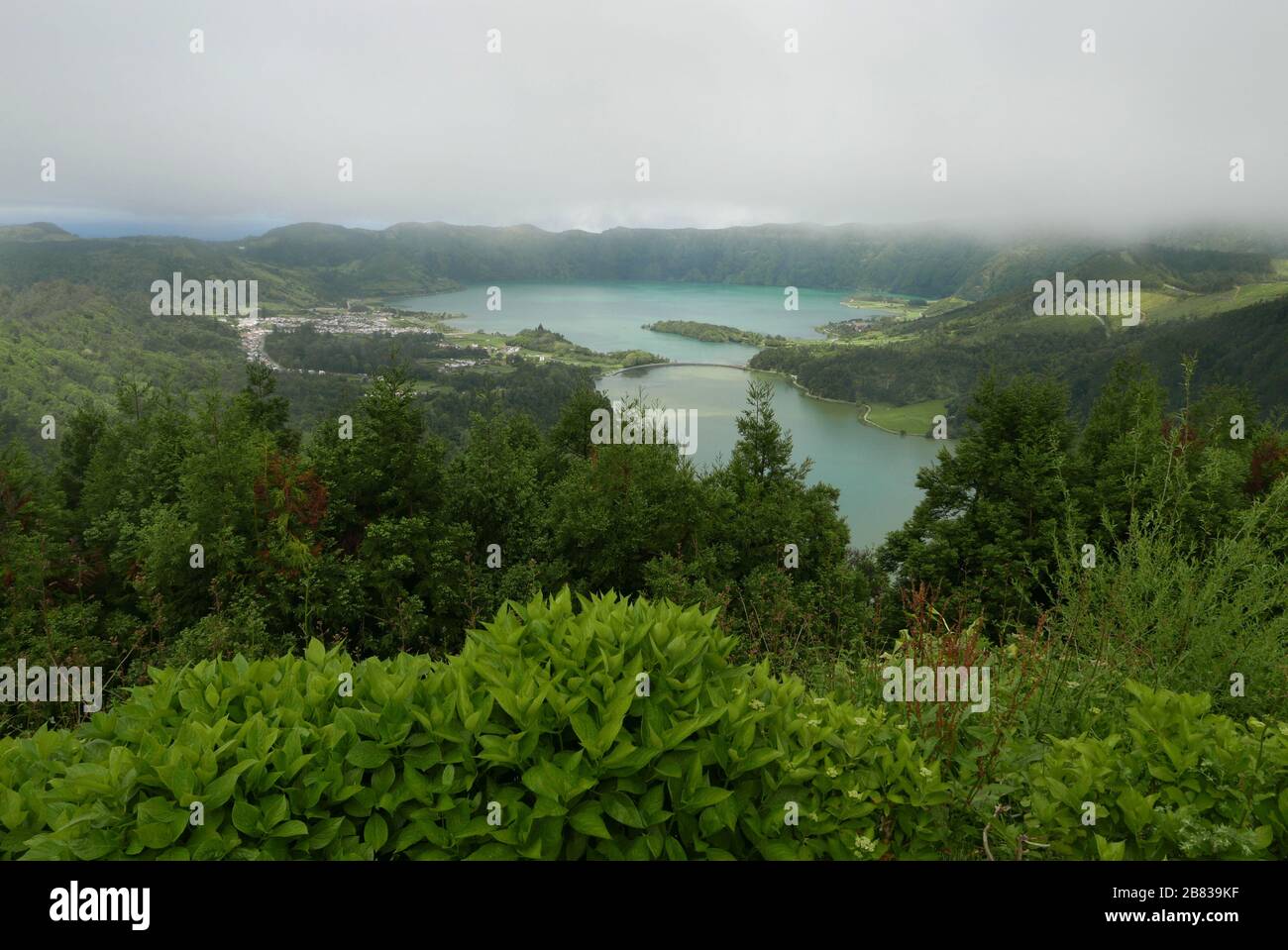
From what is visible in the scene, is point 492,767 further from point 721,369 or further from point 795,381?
point 721,369

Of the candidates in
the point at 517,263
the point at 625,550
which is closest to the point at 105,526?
the point at 625,550

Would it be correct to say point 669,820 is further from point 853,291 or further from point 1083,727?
point 853,291

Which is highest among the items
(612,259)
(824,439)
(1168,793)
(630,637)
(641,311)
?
(612,259)

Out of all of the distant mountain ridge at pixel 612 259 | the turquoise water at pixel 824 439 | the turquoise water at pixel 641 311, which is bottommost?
the turquoise water at pixel 824 439

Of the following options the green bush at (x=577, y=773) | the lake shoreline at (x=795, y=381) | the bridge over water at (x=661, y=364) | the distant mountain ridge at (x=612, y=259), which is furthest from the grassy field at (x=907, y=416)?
the green bush at (x=577, y=773)

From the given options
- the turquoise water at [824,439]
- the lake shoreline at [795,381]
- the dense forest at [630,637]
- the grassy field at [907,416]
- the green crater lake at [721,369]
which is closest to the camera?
the dense forest at [630,637]

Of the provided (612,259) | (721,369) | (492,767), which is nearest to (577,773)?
(492,767)

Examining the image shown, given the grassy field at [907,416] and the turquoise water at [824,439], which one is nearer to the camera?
the turquoise water at [824,439]

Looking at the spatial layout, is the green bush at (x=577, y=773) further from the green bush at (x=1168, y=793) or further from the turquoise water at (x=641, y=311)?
the turquoise water at (x=641, y=311)
